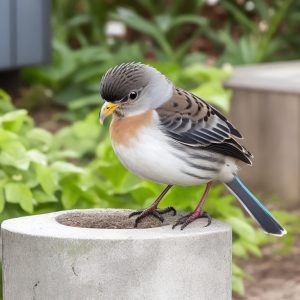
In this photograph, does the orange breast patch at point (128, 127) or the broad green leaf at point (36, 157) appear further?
the broad green leaf at point (36, 157)

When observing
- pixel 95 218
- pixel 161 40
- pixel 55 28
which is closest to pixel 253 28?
pixel 161 40

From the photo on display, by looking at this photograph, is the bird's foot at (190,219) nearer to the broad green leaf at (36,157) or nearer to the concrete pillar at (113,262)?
the concrete pillar at (113,262)

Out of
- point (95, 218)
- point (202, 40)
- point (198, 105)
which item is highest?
point (198, 105)

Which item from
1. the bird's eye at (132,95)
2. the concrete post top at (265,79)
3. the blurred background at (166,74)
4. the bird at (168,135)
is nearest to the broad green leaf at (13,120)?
the blurred background at (166,74)

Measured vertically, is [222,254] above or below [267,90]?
above

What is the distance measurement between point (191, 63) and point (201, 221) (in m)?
6.11

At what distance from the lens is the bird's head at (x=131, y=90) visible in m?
4.03

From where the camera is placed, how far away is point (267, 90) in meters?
9.34

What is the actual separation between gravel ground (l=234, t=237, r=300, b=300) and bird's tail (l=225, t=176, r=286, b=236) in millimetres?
2640

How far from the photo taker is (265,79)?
955cm

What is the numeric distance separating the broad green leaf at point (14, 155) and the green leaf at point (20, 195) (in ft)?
0.66

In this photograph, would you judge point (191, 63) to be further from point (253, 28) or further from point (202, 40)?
point (202, 40)

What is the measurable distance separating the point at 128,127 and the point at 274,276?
366 cm

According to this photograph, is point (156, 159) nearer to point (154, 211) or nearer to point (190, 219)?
point (190, 219)
